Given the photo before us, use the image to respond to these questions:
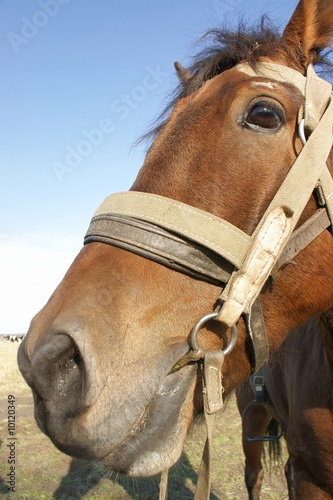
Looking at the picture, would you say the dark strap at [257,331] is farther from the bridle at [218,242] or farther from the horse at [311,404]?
the horse at [311,404]

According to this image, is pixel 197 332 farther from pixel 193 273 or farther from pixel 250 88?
pixel 250 88

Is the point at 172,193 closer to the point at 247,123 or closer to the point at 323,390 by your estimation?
Answer: the point at 247,123

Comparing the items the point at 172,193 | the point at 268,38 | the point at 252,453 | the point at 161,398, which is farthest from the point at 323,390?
the point at 252,453

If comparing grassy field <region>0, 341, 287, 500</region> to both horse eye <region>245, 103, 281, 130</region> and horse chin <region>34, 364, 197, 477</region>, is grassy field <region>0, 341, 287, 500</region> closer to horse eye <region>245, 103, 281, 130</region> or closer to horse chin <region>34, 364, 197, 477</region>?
horse chin <region>34, 364, 197, 477</region>

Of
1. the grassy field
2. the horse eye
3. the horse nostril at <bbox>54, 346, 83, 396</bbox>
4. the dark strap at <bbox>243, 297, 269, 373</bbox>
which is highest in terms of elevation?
the horse eye

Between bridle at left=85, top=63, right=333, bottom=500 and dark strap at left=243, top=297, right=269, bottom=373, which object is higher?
bridle at left=85, top=63, right=333, bottom=500

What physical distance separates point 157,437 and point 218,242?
797mm

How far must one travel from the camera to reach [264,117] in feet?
6.41

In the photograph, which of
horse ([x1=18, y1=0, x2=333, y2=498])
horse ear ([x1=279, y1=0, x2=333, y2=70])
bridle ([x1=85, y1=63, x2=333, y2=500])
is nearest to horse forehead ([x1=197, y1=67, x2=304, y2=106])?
horse ([x1=18, y1=0, x2=333, y2=498])

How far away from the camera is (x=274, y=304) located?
78.9 inches

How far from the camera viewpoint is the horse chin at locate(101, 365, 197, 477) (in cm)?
164

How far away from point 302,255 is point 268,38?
3.94 feet

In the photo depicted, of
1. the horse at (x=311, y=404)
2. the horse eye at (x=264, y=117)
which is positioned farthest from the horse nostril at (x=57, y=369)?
the horse at (x=311, y=404)

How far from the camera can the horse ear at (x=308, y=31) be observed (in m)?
2.24
